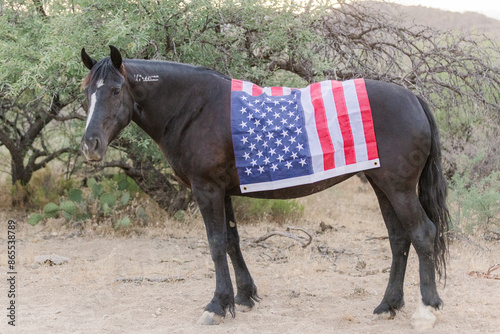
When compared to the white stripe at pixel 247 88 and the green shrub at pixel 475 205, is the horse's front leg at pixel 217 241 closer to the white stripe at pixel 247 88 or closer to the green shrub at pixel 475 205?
the white stripe at pixel 247 88

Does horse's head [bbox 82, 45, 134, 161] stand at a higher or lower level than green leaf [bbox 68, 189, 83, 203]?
higher

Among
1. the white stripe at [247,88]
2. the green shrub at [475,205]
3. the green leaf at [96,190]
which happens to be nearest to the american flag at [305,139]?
the white stripe at [247,88]

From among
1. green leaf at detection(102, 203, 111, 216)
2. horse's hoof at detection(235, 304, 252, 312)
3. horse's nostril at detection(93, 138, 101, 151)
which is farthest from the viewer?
green leaf at detection(102, 203, 111, 216)

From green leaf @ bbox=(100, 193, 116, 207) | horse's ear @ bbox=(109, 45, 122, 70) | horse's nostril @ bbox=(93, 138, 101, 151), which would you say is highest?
horse's ear @ bbox=(109, 45, 122, 70)

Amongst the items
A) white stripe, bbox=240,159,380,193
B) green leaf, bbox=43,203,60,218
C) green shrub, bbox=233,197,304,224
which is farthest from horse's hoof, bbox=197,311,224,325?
green shrub, bbox=233,197,304,224

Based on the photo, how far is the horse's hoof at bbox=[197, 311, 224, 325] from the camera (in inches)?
152

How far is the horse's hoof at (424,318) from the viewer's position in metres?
3.70

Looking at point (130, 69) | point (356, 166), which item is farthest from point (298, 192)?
point (130, 69)

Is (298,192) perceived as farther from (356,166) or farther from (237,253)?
(237,253)

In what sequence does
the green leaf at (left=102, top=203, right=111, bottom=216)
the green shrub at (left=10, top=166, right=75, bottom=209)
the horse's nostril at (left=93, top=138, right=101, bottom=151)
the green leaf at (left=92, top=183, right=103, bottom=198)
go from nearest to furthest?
the horse's nostril at (left=93, top=138, right=101, bottom=151) → the green leaf at (left=102, top=203, right=111, bottom=216) → the green leaf at (left=92, top=183, right=103, bottom=198) → the green shrub at (left=10, top=166, right=75, bottom=209)

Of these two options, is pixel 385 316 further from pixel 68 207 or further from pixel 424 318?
pixel 68 207

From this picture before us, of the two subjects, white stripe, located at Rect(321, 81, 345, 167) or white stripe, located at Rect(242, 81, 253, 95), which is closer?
white stripe, located at Rect(321, 81, 345, 167)

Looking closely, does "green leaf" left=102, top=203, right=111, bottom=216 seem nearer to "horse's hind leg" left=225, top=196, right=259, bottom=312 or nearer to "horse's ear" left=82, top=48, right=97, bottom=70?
"horse's hind leg" left=225, top=196, right=259, bottom=312

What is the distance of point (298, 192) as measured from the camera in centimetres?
390
